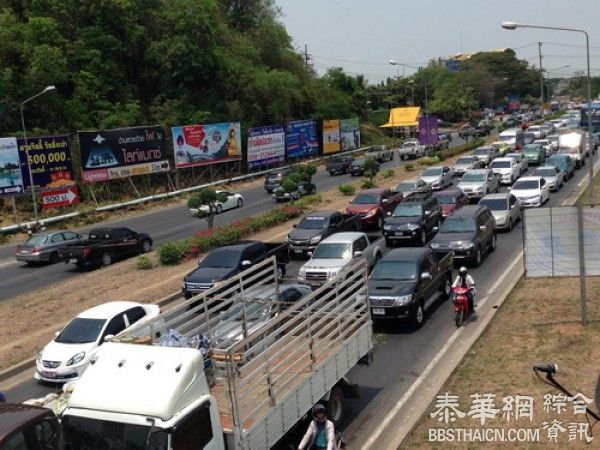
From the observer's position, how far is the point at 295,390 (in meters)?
10.4

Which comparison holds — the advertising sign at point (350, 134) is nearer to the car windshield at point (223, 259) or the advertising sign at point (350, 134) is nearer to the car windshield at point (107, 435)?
the car windshield at point (223, 259)

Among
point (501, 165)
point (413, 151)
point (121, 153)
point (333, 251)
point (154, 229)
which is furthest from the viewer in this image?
point (413, 151)

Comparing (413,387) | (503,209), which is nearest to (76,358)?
(413,387)

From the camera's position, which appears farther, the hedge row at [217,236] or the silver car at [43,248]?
the silver car at [43,248]

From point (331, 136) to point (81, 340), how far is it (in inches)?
2467

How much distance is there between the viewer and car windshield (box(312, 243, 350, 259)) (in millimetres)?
22766

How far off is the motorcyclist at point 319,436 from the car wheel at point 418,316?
7889mm

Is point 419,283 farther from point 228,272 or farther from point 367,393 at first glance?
point 228,272

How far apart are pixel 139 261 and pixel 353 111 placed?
74.6 metres

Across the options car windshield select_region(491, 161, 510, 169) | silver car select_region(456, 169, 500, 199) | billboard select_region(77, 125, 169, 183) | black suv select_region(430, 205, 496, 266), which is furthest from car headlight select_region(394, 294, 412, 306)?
billboard select_region(77, 125, 169, 183)

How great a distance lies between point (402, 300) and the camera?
57.0ft

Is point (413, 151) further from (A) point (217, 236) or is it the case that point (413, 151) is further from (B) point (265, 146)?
(A) point (217, 236)

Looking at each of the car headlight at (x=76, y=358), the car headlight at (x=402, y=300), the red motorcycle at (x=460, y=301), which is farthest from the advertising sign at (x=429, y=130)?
the car headlight at (x=76, y=358)

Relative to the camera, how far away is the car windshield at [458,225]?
2455cm
